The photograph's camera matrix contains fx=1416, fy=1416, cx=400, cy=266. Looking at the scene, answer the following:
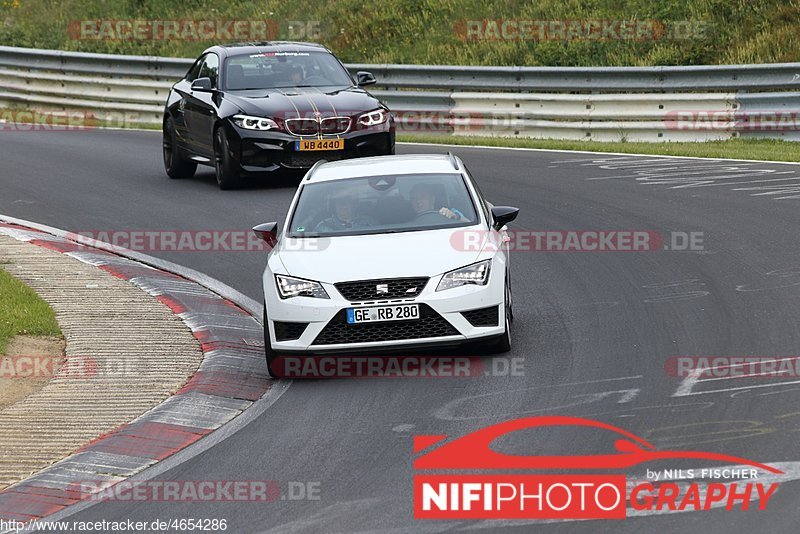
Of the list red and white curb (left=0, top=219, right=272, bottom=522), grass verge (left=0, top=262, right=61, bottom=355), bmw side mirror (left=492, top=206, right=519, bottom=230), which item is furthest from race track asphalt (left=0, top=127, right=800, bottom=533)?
grass verge (left=0, top=262, right=61, bottom=355)

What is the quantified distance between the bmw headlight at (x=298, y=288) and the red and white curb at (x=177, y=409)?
631 mm

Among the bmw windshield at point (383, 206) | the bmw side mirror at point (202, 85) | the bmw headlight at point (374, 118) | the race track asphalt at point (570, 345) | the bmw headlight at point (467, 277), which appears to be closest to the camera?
the race track asphalt at point (570, 345)

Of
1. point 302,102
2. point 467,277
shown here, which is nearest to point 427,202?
point 467,277

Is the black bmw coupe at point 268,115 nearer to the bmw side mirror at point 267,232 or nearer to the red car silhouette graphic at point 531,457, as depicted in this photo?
the bmw side mirror at point 267,232

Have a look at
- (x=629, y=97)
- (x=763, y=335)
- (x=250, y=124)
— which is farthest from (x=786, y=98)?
(x=763, y=335)

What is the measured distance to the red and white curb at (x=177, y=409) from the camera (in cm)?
775

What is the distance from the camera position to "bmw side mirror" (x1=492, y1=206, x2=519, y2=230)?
35.5 ft

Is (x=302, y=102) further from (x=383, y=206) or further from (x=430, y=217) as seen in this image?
(x=430, y=217)

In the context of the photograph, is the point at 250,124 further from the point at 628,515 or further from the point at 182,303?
the point at 628,515

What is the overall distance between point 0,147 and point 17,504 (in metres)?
16.9

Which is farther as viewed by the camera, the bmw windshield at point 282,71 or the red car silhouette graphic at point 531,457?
the bmw windshield at point 282,71

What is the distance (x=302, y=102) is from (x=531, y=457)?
10.9 m

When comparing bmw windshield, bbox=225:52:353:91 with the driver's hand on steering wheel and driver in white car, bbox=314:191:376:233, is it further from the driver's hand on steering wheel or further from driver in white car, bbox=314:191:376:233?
the driver's hand on steering wheel

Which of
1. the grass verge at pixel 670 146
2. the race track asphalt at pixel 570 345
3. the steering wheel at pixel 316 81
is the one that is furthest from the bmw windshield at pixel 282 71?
the grass verge at pixel 670 146
